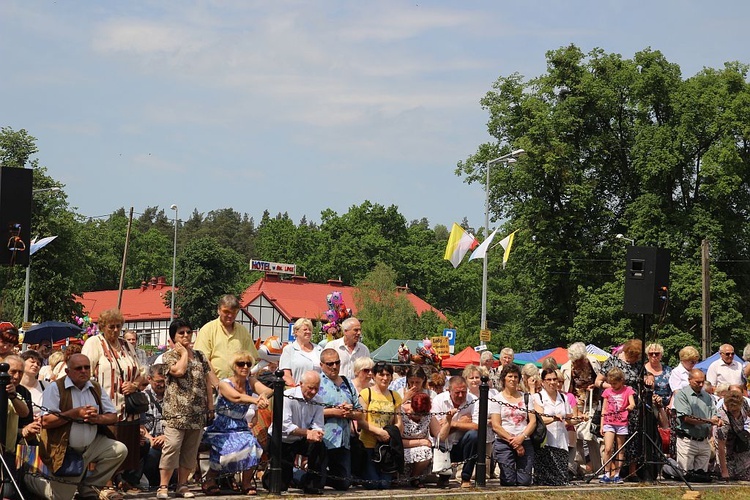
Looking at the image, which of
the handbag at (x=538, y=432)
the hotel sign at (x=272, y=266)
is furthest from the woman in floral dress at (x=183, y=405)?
the hotel sign at (x=272, y=266)

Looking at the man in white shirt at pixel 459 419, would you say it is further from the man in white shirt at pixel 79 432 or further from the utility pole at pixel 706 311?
the utility pole at pixel 706 311

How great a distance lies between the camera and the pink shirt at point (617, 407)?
14.4m

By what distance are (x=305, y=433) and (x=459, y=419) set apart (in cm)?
269

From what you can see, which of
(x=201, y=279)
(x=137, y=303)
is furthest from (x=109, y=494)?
(x=137, y=303)

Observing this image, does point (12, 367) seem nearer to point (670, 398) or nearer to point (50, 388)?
point (50, 388)

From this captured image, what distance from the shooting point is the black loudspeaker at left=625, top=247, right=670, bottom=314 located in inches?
576

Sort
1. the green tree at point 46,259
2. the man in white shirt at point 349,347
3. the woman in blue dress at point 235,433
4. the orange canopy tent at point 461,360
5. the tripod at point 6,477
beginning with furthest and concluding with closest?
the green tree at point 46,259, the orange canopy tent at point 461,360, the man in white shirt at point 349,347, the woman in blue dress at point 235,433, the tripod at point 6,477

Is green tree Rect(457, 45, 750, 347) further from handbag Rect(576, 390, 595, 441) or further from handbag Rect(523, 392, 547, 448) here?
handbag Rect(523, 392, 547, 448)

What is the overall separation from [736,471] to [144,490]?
27.3 ft

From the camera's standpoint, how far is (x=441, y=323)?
70312 millimetres

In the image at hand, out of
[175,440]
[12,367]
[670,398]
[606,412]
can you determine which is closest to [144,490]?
[175,440]

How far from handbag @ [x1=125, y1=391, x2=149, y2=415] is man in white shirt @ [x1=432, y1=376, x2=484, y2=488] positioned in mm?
3804

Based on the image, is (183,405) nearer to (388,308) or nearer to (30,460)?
(30,460)

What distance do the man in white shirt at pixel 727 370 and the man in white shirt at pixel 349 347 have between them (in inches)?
253
